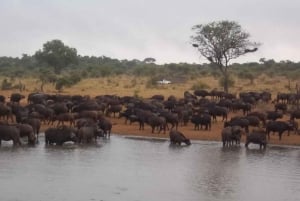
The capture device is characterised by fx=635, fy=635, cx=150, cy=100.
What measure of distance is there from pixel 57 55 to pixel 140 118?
52.1 meters

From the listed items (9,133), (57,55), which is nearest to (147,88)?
(57,55)

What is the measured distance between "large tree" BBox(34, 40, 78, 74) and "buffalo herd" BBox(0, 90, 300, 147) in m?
41.5

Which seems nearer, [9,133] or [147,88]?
[9,133]

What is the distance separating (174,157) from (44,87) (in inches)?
1616

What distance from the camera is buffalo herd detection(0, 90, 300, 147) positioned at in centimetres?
2466

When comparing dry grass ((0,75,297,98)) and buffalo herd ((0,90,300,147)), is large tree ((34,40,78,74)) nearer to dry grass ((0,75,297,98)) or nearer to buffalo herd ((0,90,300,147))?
dry grass ((0,75,297,98))

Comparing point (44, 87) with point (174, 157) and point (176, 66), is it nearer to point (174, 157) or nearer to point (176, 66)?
point (176, 66)

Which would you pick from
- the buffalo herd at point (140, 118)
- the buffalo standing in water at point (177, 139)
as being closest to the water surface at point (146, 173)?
the buffalo standing in water at point (177, 139)

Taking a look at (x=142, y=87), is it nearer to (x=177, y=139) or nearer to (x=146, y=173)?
(x=177, y=139)

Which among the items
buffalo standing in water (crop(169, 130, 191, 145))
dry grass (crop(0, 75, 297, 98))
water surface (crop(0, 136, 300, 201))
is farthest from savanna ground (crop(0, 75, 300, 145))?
water surface (crop(0, 136, 300, 201))

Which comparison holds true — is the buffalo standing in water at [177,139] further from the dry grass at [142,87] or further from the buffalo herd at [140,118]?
the dry grass at [142,87]

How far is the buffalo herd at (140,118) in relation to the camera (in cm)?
2466

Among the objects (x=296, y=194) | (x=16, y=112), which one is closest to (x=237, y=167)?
(x=296, y=194)

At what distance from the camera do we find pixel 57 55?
82.4m
